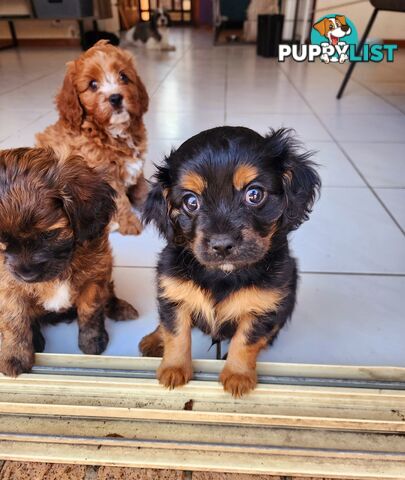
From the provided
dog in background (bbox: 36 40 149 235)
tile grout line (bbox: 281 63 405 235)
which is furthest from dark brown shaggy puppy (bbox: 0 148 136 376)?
tile grout line (bbox: 281 63 405 235)

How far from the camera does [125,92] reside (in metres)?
1.93

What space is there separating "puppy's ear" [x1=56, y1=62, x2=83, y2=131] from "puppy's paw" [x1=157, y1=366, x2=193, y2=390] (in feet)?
4.26

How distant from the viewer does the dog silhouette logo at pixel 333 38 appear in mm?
4406

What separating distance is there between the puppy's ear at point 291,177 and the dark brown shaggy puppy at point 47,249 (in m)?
0.50

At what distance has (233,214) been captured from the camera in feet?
3.16

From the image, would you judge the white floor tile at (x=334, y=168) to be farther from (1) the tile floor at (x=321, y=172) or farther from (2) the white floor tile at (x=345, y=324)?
(2) the white floor tile at (x=345, y=324)

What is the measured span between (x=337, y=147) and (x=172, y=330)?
215 centimetres

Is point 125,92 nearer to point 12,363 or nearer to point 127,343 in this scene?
point 127,343

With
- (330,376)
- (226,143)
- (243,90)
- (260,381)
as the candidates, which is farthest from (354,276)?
(243,90)

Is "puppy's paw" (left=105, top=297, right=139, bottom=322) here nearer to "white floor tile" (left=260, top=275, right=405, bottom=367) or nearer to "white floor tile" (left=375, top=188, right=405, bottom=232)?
"white floor tile" (left=260, top=275, right=405, bottom=367)

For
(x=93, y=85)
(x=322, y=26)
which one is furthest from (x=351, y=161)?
(x=322, y=26)

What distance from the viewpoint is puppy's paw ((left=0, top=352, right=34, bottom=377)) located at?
113 cm

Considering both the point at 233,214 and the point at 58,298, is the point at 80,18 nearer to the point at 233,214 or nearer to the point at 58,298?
the point at 58,298

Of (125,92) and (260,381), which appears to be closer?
(260,381)
